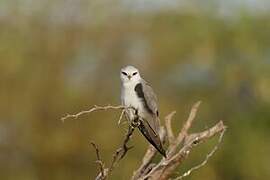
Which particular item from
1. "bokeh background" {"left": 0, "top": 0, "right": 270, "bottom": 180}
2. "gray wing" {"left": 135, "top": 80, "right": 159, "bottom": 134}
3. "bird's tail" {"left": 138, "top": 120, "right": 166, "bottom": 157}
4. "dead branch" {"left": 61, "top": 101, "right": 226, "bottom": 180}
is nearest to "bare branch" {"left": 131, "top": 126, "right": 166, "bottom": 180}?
"dead branch" {"left": 61, "top": 101, "right": 226, "bottom": 180}

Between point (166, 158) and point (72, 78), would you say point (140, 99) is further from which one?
point (72, 78)

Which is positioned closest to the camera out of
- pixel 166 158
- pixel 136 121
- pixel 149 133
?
pixel 136 121

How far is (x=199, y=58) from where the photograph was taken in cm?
1047

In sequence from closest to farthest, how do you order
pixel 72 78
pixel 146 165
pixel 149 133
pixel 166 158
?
pixel 149 133 < pixel 166 158 < pixel 146 165 < pixel 72 78

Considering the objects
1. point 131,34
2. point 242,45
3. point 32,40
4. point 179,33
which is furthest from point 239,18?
point 32,40

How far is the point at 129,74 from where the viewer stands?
2.53m

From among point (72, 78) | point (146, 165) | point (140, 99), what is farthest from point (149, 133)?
point (72, 78)

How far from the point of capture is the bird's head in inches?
98.5

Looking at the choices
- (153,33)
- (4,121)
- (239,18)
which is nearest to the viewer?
(4,121)

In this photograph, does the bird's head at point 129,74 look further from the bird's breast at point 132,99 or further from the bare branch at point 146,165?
the bare branch at point 146,165

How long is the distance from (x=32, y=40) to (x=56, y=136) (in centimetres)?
116

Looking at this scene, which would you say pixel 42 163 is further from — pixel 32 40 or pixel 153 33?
pixel 153 33

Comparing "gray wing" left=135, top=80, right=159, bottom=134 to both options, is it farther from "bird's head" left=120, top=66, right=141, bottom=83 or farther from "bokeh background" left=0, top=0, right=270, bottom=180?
"bokeh background" left=0, top=0, right=270, bottom=180

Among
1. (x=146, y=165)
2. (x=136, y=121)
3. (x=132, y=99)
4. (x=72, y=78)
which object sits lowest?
(x=136, y=121)
